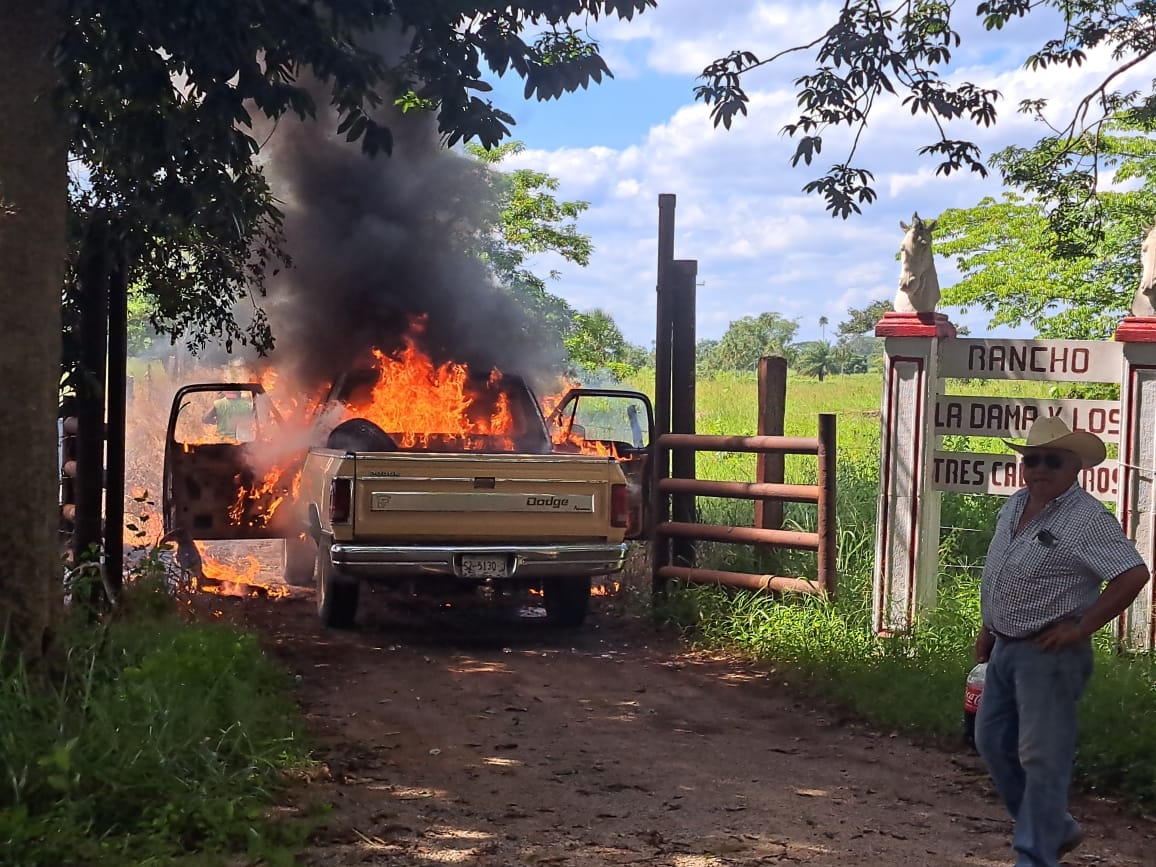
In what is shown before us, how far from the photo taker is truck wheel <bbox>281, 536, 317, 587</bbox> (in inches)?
467

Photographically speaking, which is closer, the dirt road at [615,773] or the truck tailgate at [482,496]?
the dirt road at [615,773]

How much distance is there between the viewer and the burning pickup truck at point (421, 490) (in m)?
9.02

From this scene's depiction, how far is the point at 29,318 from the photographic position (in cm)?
569

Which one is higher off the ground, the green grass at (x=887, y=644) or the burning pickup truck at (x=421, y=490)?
the burning pickup truck at (x=421, y=490)

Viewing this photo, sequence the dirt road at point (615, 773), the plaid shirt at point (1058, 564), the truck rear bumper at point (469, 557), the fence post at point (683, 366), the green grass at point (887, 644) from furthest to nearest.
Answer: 1. the fence post at point (683, 366)
2. the truck rear bumper at point (469, 557)
3. the green grass at point (887, 644)
4. the dirt road at point (615, 773)
5. the plaid shirt at point (1058, 564)

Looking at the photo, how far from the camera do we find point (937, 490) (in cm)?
834

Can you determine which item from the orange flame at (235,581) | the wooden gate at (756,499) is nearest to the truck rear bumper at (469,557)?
the wooden gate at (756,499)

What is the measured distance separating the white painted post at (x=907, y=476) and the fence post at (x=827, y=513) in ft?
1.89

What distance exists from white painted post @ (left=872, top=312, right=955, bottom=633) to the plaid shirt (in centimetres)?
379

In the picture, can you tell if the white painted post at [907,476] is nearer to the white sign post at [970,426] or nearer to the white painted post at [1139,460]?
the white sign post at [970,426]

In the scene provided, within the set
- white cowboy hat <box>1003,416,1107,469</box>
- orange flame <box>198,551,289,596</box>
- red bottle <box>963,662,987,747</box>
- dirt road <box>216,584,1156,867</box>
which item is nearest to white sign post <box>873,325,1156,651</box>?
dirt road <box>216,584,1156,867</box>

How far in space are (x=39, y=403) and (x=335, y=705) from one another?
97.7 inches

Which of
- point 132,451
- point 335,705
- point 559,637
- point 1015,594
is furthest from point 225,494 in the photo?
point 132,451

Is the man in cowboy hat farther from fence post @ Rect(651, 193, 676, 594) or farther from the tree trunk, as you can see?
fence post @ Rect(651, 193, 676, 594)
